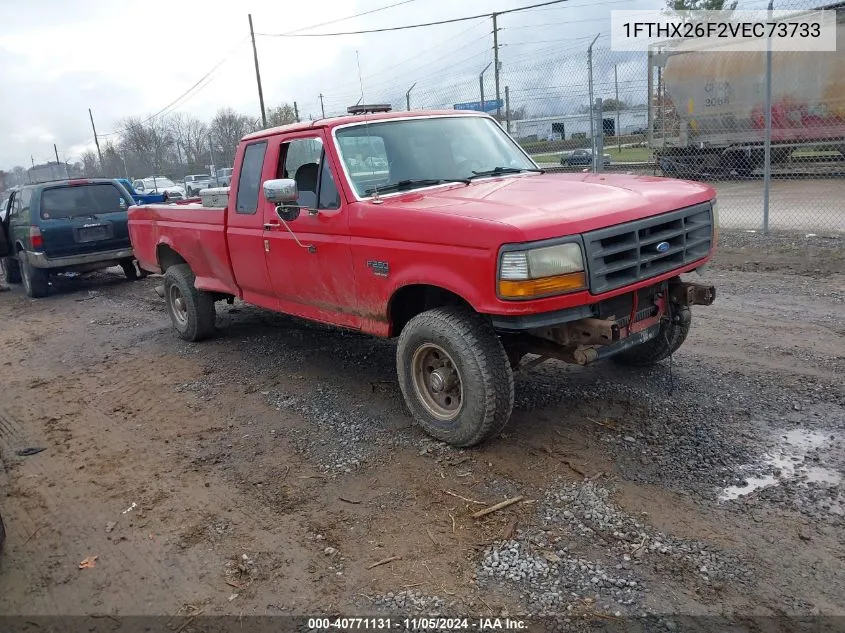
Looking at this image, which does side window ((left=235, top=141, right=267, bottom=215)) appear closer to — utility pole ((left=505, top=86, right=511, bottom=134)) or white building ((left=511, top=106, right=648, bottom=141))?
utility pole ((left=505, top=86, right=511, bottom=134))

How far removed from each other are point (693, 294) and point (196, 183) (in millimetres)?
27554

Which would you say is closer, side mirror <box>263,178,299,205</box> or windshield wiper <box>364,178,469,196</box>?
side mirror <box>263,178,299,205</box>

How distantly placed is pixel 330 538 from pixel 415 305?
1764mm

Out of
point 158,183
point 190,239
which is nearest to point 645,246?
point 190,239

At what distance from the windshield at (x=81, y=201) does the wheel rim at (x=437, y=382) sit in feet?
28.5

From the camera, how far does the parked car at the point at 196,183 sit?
26109 mm

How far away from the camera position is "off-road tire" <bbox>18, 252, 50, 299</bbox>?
36.4 feet

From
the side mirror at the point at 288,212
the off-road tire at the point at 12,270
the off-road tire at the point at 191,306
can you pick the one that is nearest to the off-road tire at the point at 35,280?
the off-road tire at the point at 12,270

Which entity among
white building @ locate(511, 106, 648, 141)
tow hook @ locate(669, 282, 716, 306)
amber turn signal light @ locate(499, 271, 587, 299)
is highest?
white building @ locate(511, 106, 648, 141)

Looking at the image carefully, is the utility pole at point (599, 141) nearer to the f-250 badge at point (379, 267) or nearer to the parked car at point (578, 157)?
the parked car at point (578, 157)

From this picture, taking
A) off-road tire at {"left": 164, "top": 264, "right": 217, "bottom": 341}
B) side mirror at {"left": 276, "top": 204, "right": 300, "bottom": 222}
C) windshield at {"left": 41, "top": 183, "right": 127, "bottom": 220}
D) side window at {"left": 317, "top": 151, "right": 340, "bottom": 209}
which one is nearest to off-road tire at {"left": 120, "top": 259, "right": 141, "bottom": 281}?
windshield at {"left": 41, "top": 183, "right": 127, "bottom": 220}

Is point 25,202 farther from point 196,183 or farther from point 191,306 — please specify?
point 196,183

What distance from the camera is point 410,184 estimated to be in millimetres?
4770

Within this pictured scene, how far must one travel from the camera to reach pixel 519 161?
543cm
